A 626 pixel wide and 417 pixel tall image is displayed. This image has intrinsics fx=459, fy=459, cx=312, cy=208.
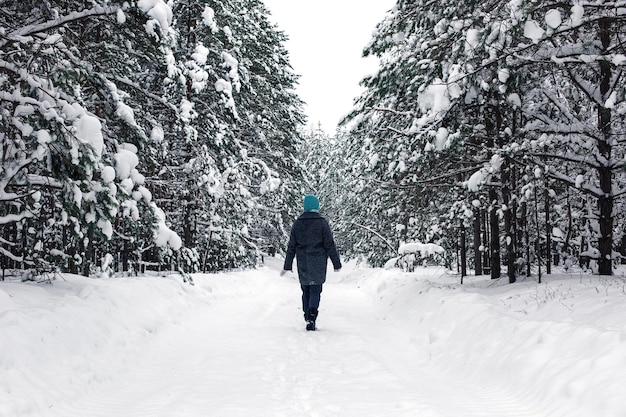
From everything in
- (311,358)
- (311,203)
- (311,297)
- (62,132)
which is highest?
(62,132)

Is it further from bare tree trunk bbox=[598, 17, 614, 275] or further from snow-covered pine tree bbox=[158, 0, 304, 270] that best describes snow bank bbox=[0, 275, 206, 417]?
bare tree trunk bbox=[598, 17, 614, 275]

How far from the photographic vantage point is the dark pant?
25.8ft

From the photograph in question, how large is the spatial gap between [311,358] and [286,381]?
3.43 feet

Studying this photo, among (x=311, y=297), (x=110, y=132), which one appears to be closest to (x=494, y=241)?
(x=311, y=297)

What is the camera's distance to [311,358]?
5.82m

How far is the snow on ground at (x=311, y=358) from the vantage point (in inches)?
155

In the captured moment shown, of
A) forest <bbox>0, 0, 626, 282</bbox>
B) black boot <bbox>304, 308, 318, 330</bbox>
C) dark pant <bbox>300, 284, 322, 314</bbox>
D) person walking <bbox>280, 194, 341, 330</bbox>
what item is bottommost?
black boot <bbox>304, 308, 318, 330</bbox>

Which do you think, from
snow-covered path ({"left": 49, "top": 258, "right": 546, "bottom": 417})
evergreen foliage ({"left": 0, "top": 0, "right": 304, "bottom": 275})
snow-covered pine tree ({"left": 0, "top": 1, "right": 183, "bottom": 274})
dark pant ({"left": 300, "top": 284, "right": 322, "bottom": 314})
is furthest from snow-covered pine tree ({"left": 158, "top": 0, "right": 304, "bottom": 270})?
snow-covered path ({"left": 49, "top": 258, "right": 546, "bottom": 417})

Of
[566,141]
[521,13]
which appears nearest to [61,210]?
[521,13]

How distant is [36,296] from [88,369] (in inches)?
78.8

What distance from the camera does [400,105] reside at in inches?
455

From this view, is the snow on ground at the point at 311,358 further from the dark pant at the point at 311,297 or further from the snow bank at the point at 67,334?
the dark pant at the point at 311,297

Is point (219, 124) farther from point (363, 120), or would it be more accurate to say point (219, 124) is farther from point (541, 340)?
point (541, 340)

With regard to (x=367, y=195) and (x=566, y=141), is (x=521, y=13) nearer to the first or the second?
(x=566, y=141)
